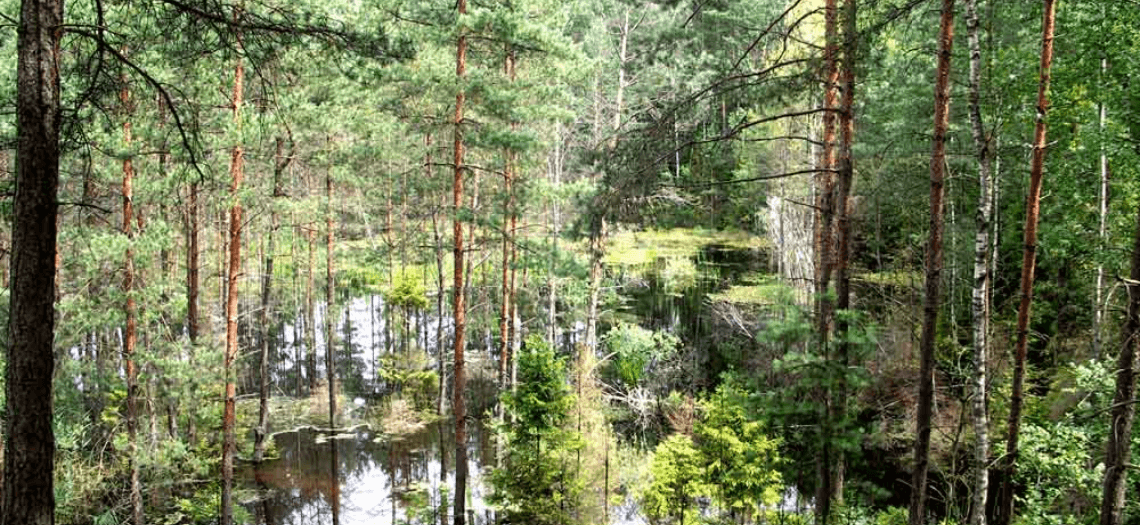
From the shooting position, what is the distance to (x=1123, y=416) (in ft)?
23.9

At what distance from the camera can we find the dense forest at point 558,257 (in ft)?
20.6

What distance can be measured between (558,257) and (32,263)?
8629mm

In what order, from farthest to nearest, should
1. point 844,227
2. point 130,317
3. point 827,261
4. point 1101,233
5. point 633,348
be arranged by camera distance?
point 633,348, point 1101,233, point 130,317, point 827,261, point 844,227

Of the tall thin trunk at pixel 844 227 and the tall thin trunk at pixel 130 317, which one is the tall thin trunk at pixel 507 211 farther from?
the tall thin trunk at pixel 130 317

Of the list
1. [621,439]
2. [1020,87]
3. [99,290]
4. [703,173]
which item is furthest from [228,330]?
[1020,87]

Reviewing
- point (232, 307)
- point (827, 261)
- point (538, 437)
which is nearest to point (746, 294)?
point (538, 437)

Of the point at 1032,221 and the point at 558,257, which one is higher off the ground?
the point at 1032,221

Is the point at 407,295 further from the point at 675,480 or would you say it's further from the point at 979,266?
the point at 979,266

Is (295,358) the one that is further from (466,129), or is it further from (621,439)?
(466,129)

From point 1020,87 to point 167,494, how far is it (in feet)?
63.3

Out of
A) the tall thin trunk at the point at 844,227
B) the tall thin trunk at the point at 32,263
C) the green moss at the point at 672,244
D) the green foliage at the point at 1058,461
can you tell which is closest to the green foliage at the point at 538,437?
the tall thin trunk at the point at 844,227

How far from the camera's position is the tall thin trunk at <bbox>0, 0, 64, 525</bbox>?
4020 mm

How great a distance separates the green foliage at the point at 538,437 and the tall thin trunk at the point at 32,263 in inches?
305

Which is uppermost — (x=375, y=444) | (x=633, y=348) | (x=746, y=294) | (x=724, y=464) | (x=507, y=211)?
(x=507, y=211)
